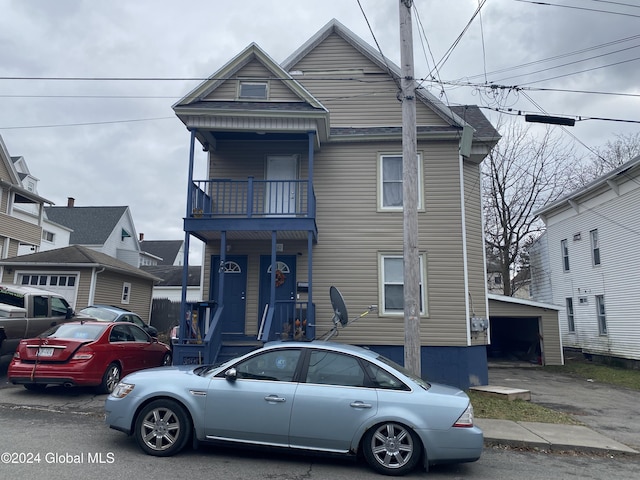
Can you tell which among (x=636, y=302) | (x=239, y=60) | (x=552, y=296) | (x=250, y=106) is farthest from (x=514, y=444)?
(x=552, y=296)

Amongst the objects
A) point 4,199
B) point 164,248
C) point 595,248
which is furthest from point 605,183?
point 164,248

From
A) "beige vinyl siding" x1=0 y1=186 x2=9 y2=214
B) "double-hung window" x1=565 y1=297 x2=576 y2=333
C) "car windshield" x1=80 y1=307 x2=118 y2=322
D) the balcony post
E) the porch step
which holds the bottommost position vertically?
the porch step

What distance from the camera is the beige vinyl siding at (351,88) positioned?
13.5m

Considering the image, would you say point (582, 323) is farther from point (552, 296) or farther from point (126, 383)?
point (126, 383)

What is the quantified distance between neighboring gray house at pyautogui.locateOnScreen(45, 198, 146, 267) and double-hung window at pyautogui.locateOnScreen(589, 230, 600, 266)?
30.9 meters

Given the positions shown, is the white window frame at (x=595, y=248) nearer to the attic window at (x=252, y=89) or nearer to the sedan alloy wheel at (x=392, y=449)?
the attic window at (x=252, y=89)

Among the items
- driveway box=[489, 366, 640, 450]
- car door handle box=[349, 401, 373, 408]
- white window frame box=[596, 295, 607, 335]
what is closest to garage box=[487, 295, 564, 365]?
driveway box=[489, 366, 640, 450]

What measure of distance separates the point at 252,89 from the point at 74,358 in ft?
25.6

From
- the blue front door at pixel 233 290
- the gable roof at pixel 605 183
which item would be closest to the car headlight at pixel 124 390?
the blue front door at pixel 233 290

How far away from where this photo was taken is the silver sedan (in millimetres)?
5324

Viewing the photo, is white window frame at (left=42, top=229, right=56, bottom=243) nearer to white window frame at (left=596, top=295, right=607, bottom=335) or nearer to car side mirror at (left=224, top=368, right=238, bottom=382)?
car side mirror at (left=224, top=368, right=238, bottom=382)

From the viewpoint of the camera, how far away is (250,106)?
11.3 metres

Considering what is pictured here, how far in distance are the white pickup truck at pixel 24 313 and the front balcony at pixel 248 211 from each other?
409 cm

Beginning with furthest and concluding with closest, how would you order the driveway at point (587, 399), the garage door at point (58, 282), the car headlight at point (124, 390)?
the garage door at point (58, 282), the driveway at point (587, 399), the car headlight at point (124, 390)
